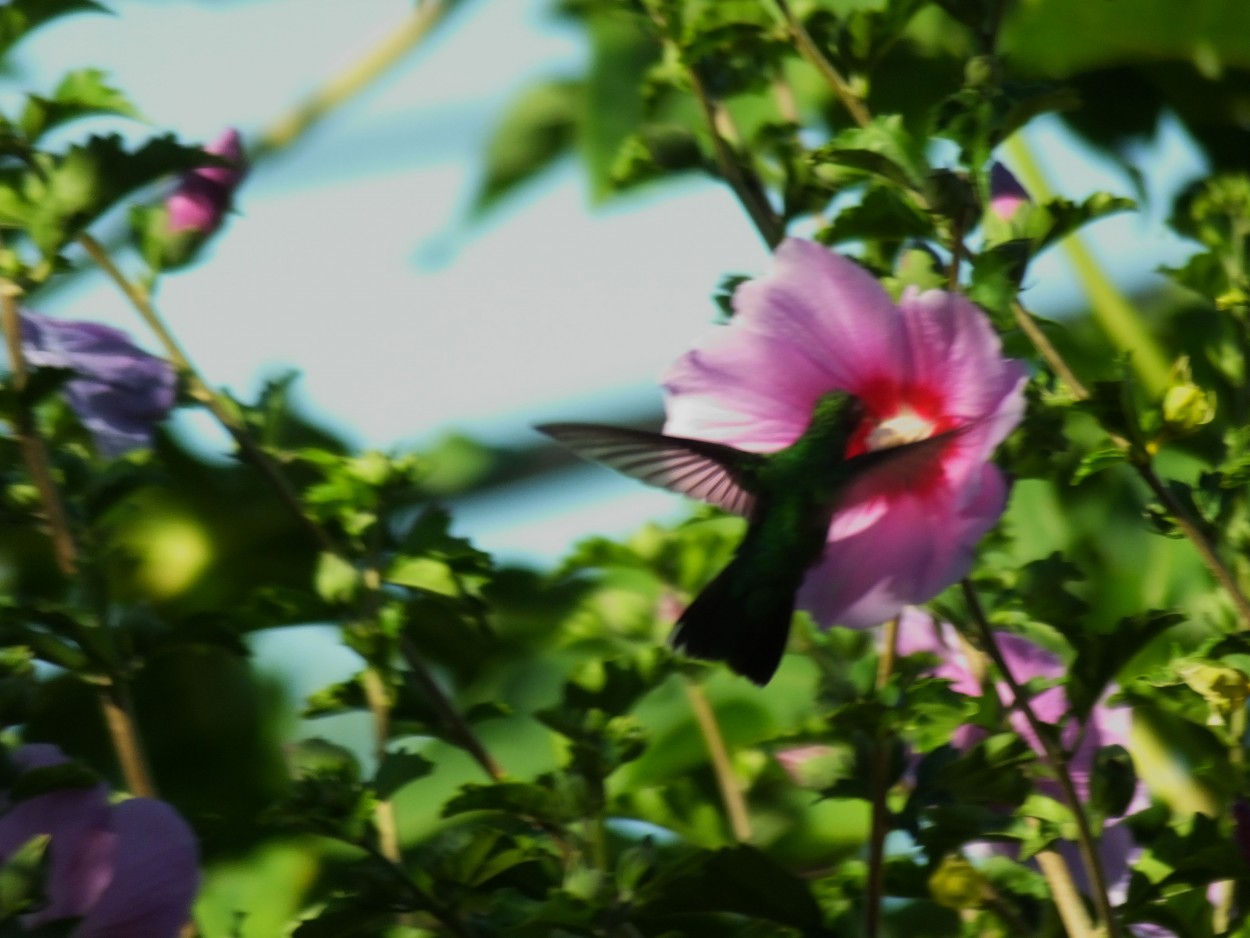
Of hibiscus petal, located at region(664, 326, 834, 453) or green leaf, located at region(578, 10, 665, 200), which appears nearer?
hibiscus petal, located at region(664, 326, 834, 453)

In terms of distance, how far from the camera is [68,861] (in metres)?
0.91

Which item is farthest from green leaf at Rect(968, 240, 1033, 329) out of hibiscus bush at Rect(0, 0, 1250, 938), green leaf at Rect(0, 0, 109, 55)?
green leaf at Rect(0, 0, 109, 55)

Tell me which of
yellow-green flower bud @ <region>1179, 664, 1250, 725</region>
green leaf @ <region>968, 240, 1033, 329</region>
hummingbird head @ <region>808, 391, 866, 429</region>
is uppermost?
green leaf @ <region>968, 240, 1033, 329</region>

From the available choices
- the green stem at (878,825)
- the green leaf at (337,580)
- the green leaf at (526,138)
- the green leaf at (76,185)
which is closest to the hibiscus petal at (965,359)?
the green stem at (878,825)

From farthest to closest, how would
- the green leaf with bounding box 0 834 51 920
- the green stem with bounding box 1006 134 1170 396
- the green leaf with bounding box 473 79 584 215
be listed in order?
1. the green leaf with bounding box 473 79 584 215
2. the green stem with bounding box 1006 134 1170 396
3. the green leaf with bounding box 0 834 51 920

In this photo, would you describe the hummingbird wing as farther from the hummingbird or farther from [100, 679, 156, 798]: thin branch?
[100, 679, 156, 798]: thin branch

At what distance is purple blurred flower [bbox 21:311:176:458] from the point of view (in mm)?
1102

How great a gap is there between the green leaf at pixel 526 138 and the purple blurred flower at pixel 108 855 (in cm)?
93

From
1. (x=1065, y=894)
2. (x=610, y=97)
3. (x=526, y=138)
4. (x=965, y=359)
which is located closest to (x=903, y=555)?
(x=965, y=359)

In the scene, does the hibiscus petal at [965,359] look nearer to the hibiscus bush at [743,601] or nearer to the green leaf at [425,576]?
the hibiscus bush at [743,601]

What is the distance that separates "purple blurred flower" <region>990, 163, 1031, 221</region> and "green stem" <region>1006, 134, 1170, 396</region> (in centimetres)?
47

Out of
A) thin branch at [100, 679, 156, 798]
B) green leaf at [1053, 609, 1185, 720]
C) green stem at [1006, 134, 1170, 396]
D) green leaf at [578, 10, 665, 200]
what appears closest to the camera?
green leaf at [1053, 609, 1185, 720]

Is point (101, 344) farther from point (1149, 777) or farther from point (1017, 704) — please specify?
point (1149, 777)

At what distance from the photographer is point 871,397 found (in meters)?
1.00
